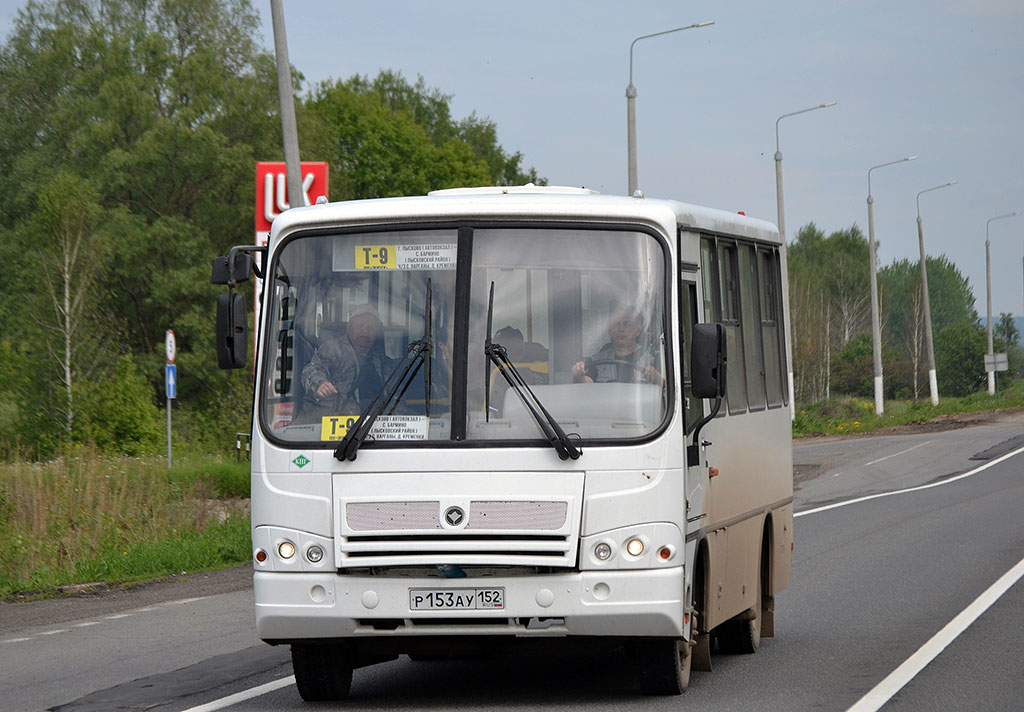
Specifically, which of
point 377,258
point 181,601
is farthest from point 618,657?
point 181,601

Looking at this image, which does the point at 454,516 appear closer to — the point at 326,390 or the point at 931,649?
the point at 326,390

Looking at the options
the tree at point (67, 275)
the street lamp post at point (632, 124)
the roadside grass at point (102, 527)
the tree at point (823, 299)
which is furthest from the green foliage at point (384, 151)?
the roadside grass at point (102, 527)

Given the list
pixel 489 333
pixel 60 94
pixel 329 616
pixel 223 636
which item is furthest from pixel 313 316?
pixel 60 94

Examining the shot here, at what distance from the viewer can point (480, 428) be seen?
8500mm

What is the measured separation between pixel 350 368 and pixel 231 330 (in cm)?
66

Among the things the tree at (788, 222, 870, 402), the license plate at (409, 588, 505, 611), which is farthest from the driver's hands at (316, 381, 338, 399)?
the tree at (788, 222, 870, 402)

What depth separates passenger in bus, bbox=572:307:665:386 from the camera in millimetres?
8648

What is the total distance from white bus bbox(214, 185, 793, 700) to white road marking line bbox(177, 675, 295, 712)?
18.3 inches

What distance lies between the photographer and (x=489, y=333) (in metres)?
8.66

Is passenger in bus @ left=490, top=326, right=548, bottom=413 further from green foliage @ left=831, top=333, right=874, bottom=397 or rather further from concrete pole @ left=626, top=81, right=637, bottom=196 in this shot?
green foliage @ left=831, top=333, right=874, bottom=397

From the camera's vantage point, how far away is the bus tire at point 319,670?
29.6 ft

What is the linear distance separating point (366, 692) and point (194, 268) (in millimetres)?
50725

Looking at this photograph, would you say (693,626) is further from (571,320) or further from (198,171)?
(198,171)

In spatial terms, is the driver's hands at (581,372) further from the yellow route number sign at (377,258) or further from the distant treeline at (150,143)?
the distant treeline at (150,143)
